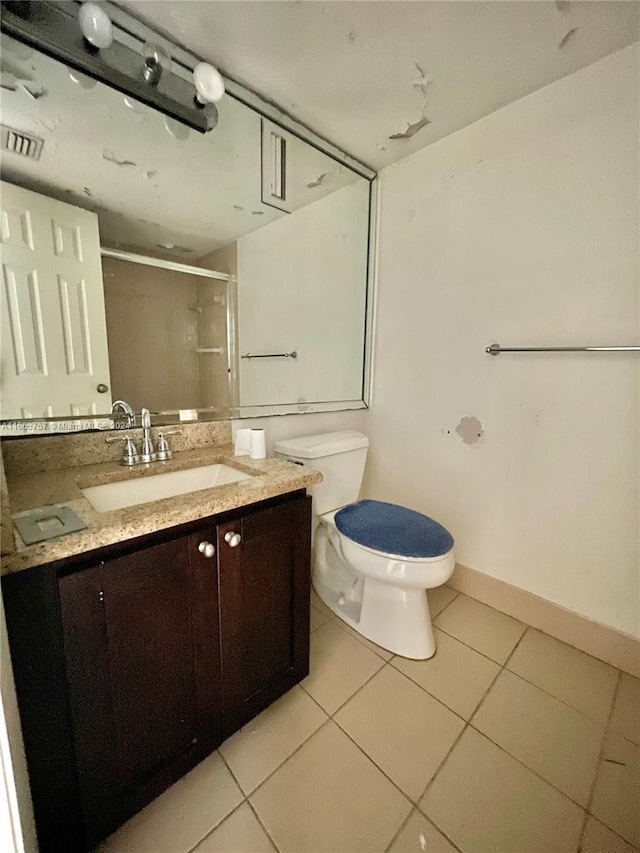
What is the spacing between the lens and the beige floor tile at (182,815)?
30.3 inches

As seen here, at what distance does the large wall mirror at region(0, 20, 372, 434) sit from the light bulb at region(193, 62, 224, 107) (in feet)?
0.57

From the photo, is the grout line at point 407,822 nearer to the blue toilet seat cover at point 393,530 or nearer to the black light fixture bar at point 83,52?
the blue toilet seat cover at point 393,530

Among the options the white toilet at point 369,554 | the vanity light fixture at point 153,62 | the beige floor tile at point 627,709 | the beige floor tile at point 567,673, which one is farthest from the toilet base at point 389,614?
the vanity light fixture at point 153,62

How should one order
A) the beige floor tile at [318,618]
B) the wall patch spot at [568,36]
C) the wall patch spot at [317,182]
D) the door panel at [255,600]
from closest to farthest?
the door panel at [255,600] < the wall patch spot at [568,36] < the beige floor tile at [318,618] < the wall patch spot at [317,182]

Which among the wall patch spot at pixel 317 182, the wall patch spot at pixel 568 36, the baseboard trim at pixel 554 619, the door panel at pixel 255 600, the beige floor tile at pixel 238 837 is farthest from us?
the wall patch spot at pixel 317 182

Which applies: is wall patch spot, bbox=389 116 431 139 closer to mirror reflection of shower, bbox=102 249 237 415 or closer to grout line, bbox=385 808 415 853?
mirror reflection of shower, bbox=102 249 237 415

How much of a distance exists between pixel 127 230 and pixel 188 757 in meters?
1.55

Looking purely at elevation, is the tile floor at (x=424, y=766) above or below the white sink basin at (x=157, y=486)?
below

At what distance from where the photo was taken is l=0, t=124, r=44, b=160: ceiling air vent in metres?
0.91

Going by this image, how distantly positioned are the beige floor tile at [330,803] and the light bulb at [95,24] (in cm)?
197

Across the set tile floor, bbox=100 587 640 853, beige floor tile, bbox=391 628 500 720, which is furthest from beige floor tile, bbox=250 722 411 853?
beige floor tile, bbox=391 628 500 720

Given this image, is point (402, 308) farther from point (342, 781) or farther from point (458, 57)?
point (342, 781)

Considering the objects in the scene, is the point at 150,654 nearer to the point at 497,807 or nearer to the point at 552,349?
the point at 497,807

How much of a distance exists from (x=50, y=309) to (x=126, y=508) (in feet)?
2.26
